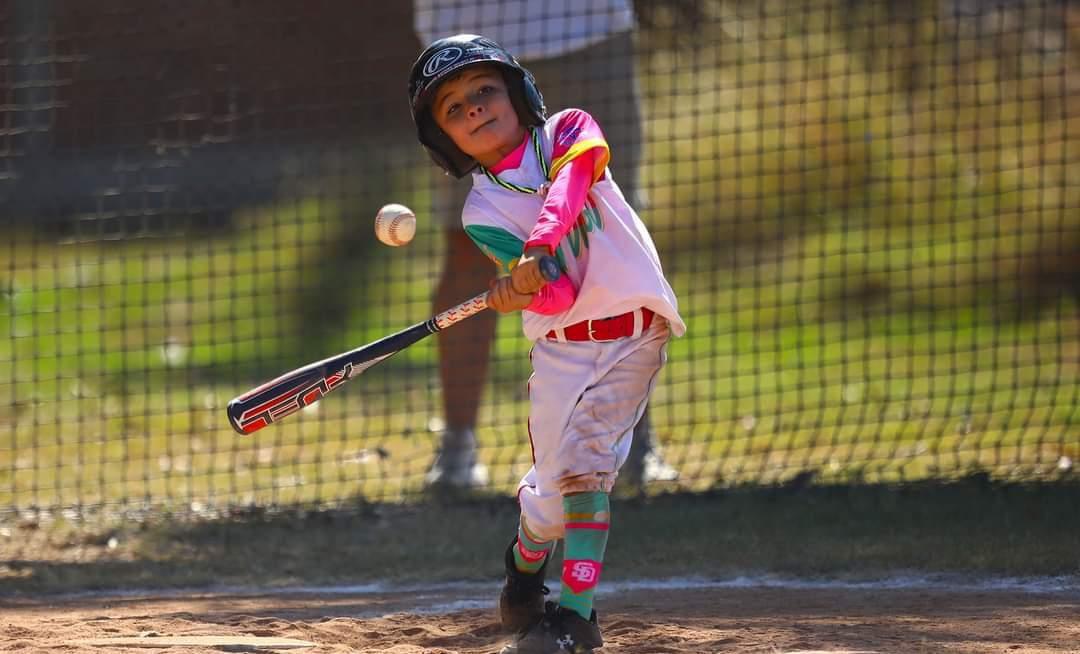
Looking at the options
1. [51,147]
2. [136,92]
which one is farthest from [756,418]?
[51,147]

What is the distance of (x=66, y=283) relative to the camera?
859 cm

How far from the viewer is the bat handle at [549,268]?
3.03 meters

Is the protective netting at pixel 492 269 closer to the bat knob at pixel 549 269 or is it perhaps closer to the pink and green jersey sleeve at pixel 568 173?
the pink and green jersey sleeve at pixel 568 173

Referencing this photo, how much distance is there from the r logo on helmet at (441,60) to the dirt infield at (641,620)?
1377 millimetres

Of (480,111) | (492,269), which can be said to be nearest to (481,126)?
(480,111)

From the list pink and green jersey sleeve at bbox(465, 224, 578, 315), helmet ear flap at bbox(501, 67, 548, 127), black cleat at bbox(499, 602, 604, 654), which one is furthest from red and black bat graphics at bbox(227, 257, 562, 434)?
black cleat at bbox(499, 602, 604, 654)

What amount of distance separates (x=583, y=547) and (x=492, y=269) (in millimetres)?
2265

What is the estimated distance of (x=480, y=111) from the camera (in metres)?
3.34

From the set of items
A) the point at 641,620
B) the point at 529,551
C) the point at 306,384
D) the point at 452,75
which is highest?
the point at 452,75

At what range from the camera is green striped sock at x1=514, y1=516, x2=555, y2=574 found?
3430 mm

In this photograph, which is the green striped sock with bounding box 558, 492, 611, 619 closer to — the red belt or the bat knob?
the red belt

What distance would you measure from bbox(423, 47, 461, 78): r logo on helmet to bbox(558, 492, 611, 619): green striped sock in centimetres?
103

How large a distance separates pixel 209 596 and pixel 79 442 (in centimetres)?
182

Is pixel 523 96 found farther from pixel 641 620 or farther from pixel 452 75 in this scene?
pixel 641 620
